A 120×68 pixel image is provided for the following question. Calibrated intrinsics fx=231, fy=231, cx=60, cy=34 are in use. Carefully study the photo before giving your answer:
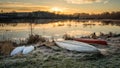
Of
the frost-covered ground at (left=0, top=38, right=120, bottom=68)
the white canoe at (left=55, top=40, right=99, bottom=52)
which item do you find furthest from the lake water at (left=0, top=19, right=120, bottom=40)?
the frost-covered ground at (left=0, top=38, right=120, bottom=68)

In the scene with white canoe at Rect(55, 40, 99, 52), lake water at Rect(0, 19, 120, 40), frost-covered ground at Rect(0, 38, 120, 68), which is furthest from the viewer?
lake water at Rect(0, 19, 120, 40)

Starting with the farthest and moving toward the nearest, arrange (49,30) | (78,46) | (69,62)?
1. (49,30)
2. (78,46)
3. (69,62)

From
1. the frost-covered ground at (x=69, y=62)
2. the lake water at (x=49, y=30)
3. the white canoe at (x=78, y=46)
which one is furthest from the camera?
the lake water at (x=49, y=30)

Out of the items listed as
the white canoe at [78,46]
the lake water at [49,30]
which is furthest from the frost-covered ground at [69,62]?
the lake water at [49,30]

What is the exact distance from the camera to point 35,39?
16.1 metres

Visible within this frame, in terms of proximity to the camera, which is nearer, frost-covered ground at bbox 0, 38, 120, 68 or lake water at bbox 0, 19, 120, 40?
frost-covered ground at bbox 0, 38, 120, 68


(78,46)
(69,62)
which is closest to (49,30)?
(78,46)

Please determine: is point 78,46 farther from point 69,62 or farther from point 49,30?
point 49,30

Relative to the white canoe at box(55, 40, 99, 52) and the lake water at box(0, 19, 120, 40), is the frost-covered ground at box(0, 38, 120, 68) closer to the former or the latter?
the white canoe at box(55, 40, 99, 52)

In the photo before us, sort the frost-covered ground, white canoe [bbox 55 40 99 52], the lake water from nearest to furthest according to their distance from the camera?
1. the frost-covered ground
2. white canoe [bbox 55 40 99 52]
3. the lake water

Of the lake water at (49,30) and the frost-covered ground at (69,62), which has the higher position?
the frost-covered ground at (69,62)

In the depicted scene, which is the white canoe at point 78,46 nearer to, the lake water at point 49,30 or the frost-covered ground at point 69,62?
the frost-covered ground at point 69,62

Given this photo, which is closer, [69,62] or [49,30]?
[69,62]

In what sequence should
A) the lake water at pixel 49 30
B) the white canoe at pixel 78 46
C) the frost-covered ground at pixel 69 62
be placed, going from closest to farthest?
the frost-covered ground at pixel 69 62 → the white canoe at pixel 78 46 → the lake water at pixel 49 30
